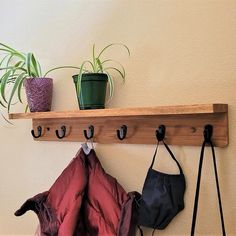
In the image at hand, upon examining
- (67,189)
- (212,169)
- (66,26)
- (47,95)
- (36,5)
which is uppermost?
(36,5)

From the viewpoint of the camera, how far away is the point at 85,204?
111 cm

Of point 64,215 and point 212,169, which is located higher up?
point 212,169

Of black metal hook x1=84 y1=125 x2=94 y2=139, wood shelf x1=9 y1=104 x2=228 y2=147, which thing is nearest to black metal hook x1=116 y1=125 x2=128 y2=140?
wood shelf x1=9 y1=104 x2=228 y2=147

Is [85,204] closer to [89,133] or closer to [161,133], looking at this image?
[89,133]

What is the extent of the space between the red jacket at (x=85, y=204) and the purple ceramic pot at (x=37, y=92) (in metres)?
0.25

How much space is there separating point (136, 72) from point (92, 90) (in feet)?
0.57

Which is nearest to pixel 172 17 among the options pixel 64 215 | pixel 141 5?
pixel 141 5

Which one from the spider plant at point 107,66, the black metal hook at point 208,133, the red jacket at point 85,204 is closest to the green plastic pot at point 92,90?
the spider plant at point 107,66

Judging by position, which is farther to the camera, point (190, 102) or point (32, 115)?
point (32, 115)

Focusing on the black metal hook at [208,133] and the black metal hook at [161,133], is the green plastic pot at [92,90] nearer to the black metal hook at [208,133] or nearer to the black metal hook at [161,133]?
the black metal hook at [161,133]

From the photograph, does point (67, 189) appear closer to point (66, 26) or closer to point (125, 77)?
point (125, 77)

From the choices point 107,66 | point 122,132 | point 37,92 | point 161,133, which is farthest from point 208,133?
point 37,92

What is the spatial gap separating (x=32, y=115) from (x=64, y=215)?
394mm

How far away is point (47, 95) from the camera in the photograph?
1.24m
